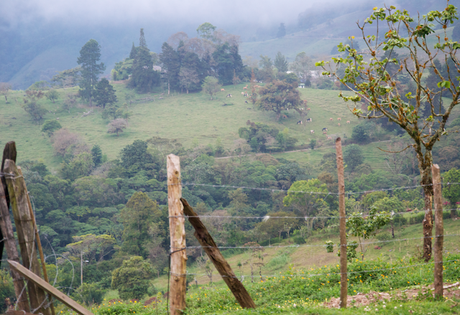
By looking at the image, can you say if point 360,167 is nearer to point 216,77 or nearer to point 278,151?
point 278,151

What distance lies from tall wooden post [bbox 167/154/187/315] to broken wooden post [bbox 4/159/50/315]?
4.41ft


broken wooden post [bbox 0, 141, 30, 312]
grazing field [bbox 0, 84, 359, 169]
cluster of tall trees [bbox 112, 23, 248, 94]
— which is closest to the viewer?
broken wooden post [bbox 0, 141, 30, 312]

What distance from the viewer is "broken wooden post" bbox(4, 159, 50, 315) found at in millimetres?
3529

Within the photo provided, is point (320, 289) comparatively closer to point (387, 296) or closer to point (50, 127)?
point (387, 296)

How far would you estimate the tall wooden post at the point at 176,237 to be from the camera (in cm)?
404

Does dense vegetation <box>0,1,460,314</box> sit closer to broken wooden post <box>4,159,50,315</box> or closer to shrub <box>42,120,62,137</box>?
shrub <box>42,120,62,137</box>

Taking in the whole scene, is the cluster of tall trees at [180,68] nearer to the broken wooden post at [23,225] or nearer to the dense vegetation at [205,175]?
the dense vegetation at [205,175]

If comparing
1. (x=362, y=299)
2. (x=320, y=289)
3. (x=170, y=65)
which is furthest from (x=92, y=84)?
(x=362, y=299)

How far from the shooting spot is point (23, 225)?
11.7 feet

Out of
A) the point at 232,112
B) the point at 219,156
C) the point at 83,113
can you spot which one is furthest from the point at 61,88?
the point at 219,156

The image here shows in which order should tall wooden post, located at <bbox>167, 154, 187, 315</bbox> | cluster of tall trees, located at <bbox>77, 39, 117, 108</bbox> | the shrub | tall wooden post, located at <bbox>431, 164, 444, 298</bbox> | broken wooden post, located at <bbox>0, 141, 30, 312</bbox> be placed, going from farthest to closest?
1. cluster of tall trees, located at <bbox>77, 39, 117, 108</bbox>
2. the shrub
3. tall wooden post, located at <bbox>431, 164, 444, 298</bbox>
4. tall wooden post, located at <bbox>167, 154, 187, 315</bbox>
5. broken wooden post, located at <bbox>0, 141, 30, 312</bbox>

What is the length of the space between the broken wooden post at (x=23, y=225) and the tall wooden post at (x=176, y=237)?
4.41 ft

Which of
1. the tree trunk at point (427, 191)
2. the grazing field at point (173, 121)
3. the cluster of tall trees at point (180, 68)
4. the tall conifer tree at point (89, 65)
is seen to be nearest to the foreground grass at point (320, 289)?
the tree trunk at point (427, 191)

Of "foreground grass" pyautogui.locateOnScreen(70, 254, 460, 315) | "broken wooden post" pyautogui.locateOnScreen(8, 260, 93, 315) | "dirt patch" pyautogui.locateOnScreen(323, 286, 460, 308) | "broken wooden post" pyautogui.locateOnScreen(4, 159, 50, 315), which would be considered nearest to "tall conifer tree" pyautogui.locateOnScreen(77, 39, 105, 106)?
"foreground grass" pyautogui.locateOnScreen(70, 254, 460, 315)
